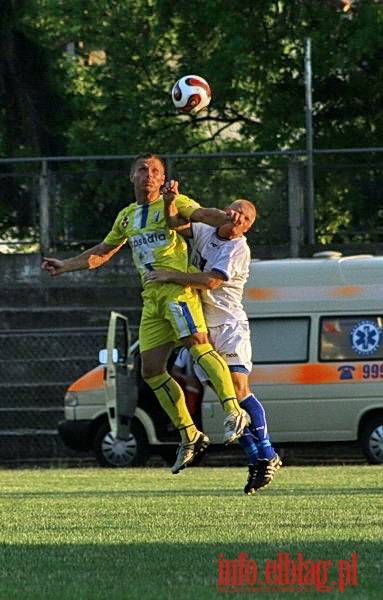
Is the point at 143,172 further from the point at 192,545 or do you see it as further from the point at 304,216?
the point at 304,216

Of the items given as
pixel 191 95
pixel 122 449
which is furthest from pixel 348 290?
pixel 191 95

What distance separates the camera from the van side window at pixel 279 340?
2086cm

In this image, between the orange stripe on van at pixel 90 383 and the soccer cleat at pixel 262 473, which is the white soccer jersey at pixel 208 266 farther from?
the orange stripe on van at pixel 90 383

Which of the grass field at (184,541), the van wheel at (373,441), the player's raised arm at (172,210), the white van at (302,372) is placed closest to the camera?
the grass field at (184,541)

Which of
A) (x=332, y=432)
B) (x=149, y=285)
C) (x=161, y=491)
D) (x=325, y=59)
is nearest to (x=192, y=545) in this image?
(x=149, y=285)

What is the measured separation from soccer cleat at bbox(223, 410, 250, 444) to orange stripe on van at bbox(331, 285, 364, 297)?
10.7m

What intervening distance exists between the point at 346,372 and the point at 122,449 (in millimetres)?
2996

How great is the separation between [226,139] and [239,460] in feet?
56.5

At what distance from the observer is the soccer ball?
11.4m

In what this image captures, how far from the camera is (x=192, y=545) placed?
7586 mm

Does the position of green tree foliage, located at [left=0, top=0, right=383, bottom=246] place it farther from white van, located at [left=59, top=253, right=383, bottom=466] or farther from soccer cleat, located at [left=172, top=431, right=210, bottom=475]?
soccer cleat, located at [left=172, top=431, right=210, bottom=475]

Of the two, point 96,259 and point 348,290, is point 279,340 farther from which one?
point 96,259

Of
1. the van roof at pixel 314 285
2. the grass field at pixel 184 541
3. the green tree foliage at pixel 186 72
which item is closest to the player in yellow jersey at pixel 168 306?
the grass field at pixel 184 541

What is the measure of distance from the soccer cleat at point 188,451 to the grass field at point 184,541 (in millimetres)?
270
